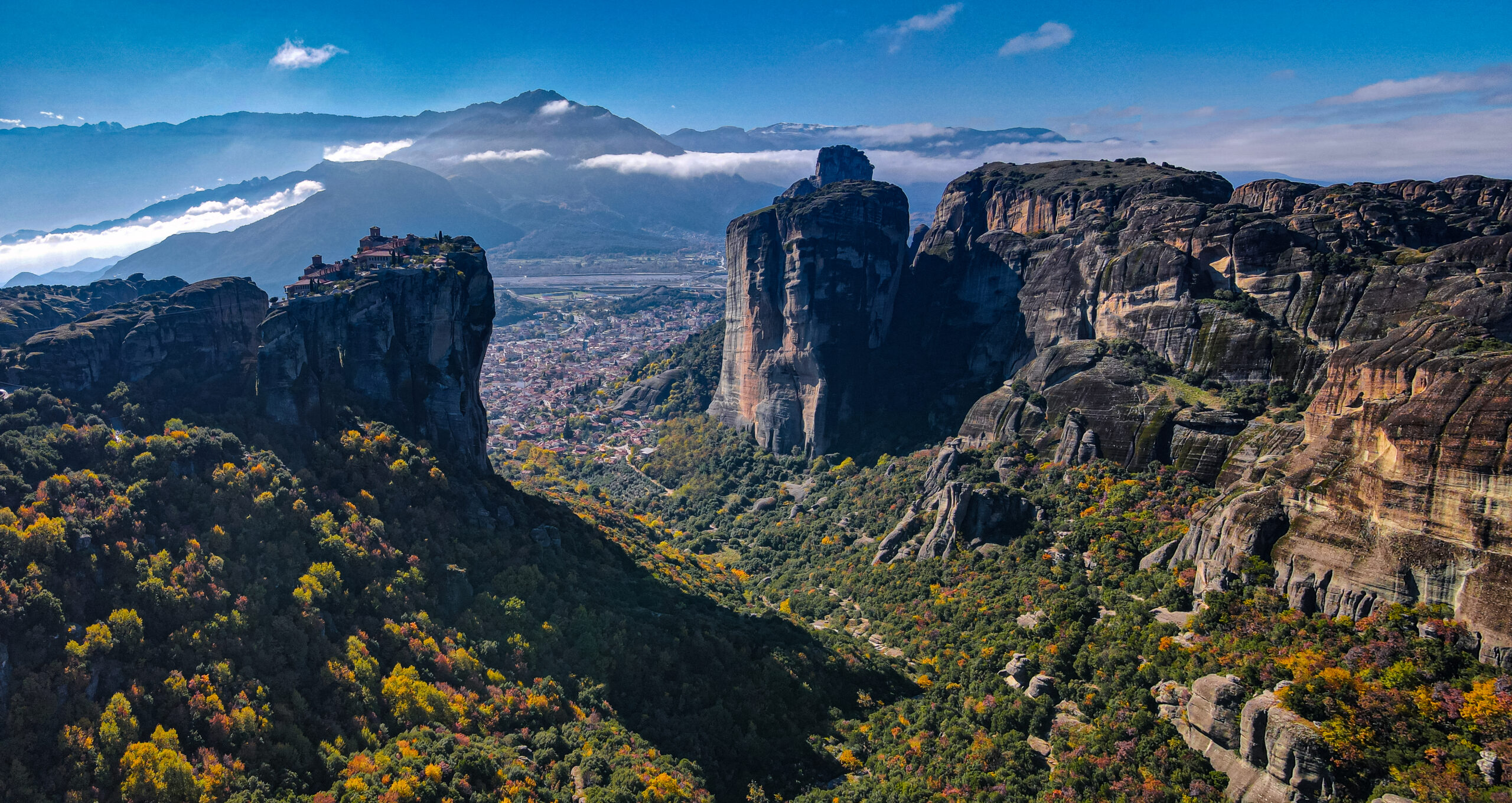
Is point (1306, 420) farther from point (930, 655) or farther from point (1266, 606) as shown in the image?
point (930, 655)

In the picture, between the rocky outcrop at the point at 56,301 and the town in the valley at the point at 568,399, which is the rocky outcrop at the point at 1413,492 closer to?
the rocky outcrop at the point at 56,301

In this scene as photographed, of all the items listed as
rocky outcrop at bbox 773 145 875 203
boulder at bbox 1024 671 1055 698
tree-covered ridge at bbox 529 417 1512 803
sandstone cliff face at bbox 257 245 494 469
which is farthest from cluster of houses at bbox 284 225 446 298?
rocky outcrop at bbox 773 145 875 203

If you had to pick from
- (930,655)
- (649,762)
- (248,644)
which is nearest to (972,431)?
(930,655)

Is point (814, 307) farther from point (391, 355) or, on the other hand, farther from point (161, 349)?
point (161, 349)

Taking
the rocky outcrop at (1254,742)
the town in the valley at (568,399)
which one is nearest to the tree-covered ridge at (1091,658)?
the rocky outcrop at (1254,742)

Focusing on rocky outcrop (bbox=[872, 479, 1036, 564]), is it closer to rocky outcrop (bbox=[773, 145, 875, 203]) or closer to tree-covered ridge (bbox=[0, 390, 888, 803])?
tree-covered ridge (bbox=[0, 390, 888, 803])
